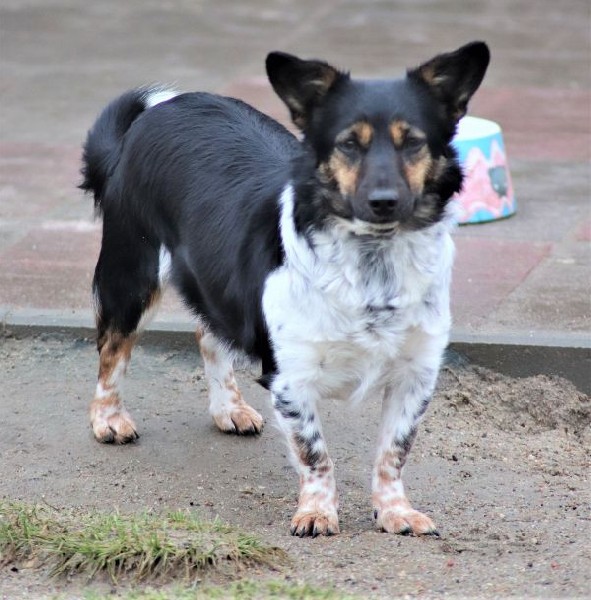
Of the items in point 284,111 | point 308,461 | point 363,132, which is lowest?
point 284,111

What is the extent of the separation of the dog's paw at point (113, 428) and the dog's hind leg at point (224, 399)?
0.37 m

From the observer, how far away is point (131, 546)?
13.4 feet

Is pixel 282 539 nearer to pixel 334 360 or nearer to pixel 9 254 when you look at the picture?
pixel 334 360

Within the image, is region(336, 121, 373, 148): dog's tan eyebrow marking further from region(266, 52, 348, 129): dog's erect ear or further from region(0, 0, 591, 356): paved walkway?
region(0, 0, 591, 356): paved walkway

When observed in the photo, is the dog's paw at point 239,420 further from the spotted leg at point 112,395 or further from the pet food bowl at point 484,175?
the pet food bowl at point 484,175

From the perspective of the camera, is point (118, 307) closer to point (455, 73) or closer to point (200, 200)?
point (200, 200)

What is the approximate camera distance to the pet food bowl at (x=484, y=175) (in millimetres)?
7727

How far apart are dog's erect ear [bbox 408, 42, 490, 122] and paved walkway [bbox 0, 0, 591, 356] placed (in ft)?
5.97

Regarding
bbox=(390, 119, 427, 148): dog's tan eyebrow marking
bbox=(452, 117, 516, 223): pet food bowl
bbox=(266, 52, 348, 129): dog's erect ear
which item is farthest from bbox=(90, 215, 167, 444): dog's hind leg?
bbox=(452, 117, 516, 223): pet food bowl

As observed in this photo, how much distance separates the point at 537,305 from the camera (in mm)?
6520

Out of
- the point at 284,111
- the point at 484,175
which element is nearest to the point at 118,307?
the point at 484,175

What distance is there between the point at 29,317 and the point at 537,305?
2.50 m

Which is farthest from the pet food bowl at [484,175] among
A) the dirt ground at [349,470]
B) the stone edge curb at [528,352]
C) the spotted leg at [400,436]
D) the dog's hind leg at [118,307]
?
the spotted leg at [400,436]

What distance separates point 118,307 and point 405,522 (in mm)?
1612
